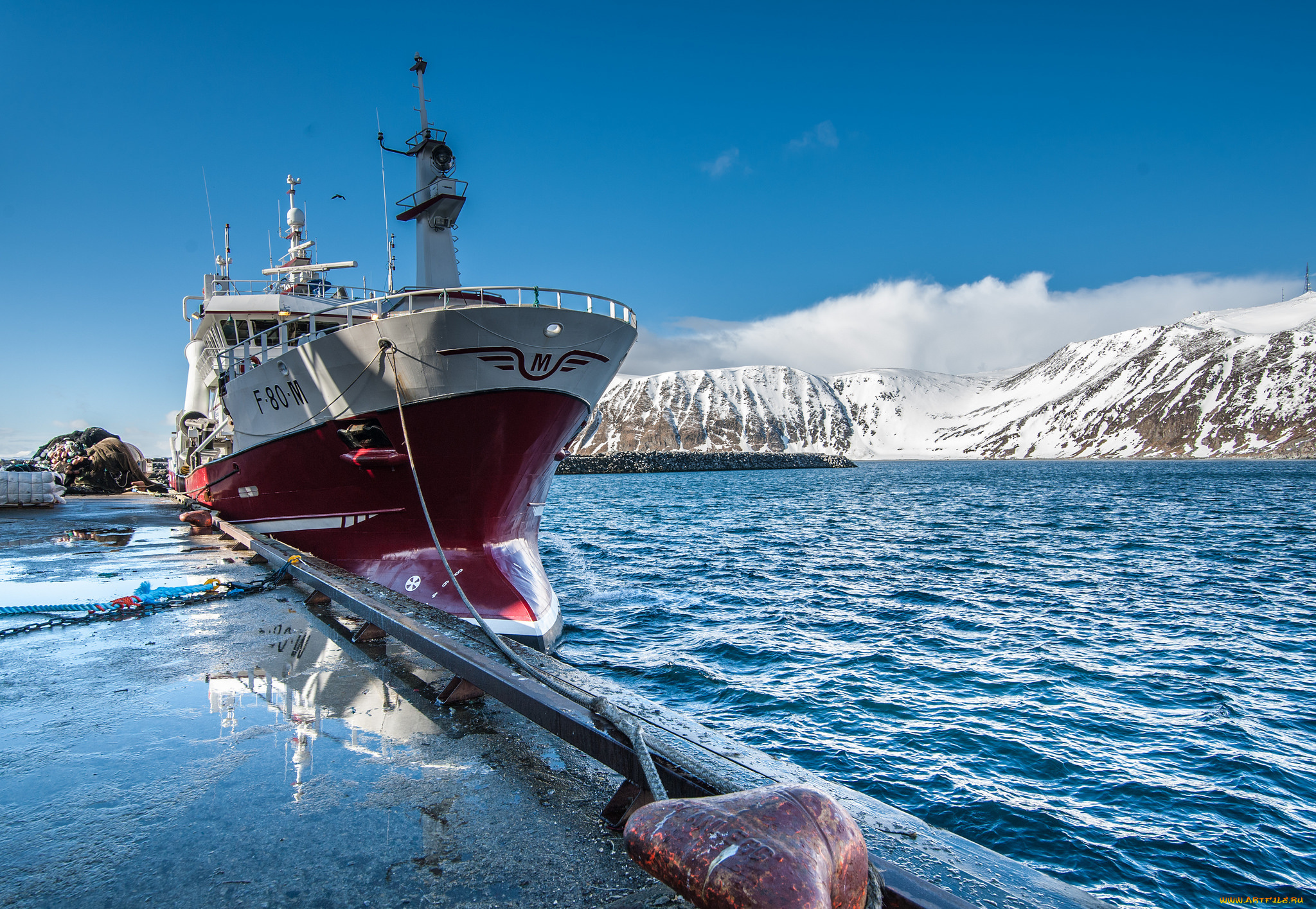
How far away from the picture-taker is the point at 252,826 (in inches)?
118

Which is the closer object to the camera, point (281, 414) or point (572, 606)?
point (281, 414)

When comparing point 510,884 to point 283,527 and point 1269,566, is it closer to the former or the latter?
point 283,527

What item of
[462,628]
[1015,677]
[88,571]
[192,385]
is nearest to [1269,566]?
[1015,677]

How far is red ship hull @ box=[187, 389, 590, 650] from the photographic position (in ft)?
33.7

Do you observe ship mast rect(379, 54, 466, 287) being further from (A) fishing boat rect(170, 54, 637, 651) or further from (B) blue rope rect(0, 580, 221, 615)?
(B) blue rope rect(0, 580, 221, 615)

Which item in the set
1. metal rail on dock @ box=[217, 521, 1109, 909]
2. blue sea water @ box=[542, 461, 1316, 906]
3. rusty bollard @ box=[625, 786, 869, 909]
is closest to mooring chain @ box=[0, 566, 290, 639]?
metal rail on dock @ box=[217, 521, 1109, 909]

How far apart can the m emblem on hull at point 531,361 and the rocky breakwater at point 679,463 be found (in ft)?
339

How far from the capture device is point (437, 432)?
400 inches

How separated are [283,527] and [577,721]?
38.4 ft

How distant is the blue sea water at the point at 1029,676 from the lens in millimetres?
5707

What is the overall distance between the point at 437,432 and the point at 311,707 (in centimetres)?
608

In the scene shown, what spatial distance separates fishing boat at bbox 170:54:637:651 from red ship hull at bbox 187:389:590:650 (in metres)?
0.02

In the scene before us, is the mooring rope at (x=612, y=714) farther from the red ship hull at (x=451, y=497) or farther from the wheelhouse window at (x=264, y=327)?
the wheelhouse window at (x=264, y=327)

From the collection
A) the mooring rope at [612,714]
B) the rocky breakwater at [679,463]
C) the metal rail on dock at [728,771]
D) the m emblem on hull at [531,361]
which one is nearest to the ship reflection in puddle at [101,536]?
the m emblem on hull at [531,361]
